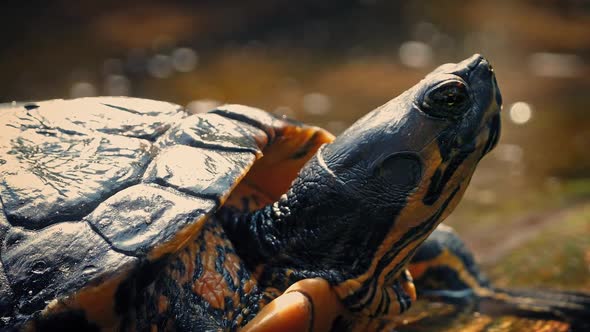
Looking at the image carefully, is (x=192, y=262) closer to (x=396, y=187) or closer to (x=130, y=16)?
(x=396, y=187)

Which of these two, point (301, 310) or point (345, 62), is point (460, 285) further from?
point (345, 62)

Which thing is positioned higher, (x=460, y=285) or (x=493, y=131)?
(x=493, y=131)

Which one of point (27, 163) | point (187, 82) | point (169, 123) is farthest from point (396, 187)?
point (187, 82)

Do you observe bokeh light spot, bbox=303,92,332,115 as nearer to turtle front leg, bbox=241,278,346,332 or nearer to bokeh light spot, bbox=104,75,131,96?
bokeh light spot, bbox=104,75,131,96

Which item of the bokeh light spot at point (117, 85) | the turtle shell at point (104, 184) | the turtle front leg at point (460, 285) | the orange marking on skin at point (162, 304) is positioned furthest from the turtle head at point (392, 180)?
the bokeh light spot at point (117, 85)

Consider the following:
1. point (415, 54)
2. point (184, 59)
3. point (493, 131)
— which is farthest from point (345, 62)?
point (493, 131)

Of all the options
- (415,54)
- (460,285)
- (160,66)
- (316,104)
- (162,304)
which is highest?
(415,54)

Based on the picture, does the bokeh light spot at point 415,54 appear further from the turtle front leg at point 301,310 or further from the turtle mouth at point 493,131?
the turtle front leg at point 301,310
